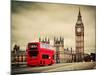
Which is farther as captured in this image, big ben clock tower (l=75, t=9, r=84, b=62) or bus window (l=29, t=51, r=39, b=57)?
big ben clock tower (l=75, t=9, r=84, b=62)

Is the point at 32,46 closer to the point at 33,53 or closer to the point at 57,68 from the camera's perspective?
the point at 33,53

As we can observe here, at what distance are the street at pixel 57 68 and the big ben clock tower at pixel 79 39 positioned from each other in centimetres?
7

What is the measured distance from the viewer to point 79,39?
2.00 meters

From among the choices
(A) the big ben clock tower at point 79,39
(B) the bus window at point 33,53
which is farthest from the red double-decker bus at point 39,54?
(A) the big ben clock tower at point 79,39

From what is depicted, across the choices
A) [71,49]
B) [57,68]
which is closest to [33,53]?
[57,68]

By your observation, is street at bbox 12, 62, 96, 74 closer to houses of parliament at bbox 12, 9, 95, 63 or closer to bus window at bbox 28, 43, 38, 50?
houses of parliament at bbox 12, 9, 95, 63

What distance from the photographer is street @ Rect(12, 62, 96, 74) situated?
5.92 feet

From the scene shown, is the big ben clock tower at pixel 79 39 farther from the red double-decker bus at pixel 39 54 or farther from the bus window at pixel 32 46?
the bus window at pixel 32 46

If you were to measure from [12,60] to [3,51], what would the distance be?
128 mm

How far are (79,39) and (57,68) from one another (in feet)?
1.35

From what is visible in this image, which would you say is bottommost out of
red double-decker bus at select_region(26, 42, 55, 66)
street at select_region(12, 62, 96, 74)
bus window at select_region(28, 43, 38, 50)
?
street at select_region(12, 62, 96, 74)

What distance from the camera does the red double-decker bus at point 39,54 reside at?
1.83 metres

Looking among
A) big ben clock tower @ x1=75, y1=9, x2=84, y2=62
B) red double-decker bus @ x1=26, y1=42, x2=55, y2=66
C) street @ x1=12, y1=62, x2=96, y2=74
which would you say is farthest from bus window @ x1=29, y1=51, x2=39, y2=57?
big ben clock tower @ x1=75, y1=9, x2=84, y2=62

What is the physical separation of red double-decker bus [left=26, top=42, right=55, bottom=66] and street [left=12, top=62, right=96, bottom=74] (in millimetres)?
49
